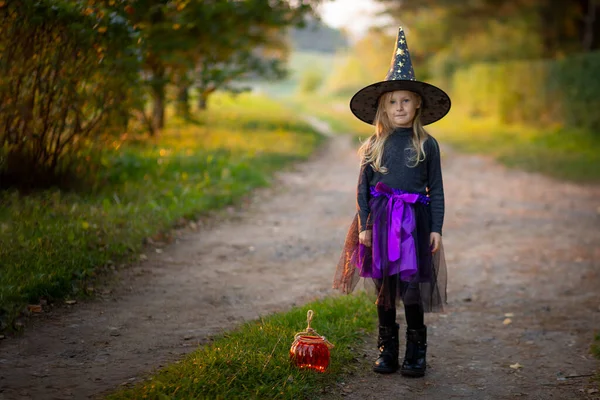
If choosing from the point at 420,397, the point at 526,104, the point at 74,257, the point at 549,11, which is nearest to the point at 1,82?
the point at 74,257

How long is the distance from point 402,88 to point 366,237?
0.97 metres

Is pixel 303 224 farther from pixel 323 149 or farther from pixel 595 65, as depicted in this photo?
pixel 595 65

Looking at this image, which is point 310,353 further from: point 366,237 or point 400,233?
point 400,233

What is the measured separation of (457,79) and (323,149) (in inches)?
660

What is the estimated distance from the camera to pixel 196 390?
12.6 feet

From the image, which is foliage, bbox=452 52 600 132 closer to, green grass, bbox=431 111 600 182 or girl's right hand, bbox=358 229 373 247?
green grass, bbox=431 111 600 182

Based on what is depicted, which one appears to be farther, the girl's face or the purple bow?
the girl's face

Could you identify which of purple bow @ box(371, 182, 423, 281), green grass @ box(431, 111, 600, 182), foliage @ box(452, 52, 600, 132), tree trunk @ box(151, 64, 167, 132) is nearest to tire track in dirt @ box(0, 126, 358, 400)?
purple bow @ box(371, 182, 423, 281)

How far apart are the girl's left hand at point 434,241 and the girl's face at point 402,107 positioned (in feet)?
2.34

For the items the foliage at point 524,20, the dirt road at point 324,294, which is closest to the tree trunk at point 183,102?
the dirt road at point 324,294

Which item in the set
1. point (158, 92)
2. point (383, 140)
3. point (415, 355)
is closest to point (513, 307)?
point (415, 355)

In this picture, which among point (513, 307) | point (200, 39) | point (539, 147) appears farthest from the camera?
point (539, 147)

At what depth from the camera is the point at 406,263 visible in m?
4.33

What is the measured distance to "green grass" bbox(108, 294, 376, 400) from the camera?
385 cm
